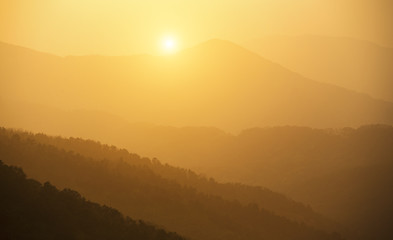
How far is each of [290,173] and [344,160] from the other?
2547 cm

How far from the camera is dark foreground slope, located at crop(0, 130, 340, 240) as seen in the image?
6300cm

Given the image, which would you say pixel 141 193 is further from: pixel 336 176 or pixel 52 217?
pixel 336 176

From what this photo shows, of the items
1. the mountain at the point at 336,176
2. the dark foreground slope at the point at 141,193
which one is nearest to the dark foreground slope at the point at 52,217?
the dark foreground slope at the point at 141,193

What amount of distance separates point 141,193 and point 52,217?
95.8 feet

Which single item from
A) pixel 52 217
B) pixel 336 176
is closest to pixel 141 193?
pixel 52 217

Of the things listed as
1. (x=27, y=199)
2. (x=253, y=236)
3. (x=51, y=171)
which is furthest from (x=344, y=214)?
(x=27, y=199)

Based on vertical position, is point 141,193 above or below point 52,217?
above

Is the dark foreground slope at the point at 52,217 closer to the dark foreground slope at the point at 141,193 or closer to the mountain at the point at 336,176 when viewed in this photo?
the dark foreground slope at the point at 141,193

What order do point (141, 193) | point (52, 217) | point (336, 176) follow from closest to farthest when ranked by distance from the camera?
point (52, 217)
point (141, 193)
point (336, 176)

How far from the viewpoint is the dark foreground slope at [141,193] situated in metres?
63.0

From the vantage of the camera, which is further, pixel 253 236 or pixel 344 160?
pixel 344 160

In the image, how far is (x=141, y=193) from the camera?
68750 mm

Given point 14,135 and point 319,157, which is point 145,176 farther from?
point 319,157

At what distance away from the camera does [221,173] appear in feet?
608
